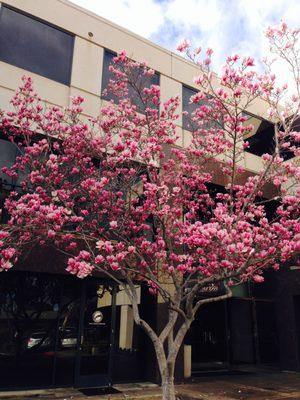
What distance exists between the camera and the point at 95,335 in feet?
36.4

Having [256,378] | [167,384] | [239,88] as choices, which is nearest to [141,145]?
[239,88]

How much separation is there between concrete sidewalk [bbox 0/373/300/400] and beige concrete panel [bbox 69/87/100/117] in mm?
8513

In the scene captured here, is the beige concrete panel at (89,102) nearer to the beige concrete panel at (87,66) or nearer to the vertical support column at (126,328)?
the beige concrete panel at (87,66)

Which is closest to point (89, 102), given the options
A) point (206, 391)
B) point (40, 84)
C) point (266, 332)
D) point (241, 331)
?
point (40, 84)

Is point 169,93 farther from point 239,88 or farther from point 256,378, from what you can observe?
point 256,378

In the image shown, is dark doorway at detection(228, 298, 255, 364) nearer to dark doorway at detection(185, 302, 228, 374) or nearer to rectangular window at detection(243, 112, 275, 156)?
dark doorway at detection(185, 302, 228, 374)

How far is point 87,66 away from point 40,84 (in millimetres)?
1955

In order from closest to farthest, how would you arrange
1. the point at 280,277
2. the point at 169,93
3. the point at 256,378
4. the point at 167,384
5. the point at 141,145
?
the point at 167,384
the point at 141,145
the point at 256,378
the point at 169,93
the point at 280,277

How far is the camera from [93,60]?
13.0 m

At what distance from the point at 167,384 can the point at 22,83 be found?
9491mm

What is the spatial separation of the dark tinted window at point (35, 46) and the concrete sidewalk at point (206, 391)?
31.2 ft

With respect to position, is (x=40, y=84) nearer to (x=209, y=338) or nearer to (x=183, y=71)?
(x=183, y=71)

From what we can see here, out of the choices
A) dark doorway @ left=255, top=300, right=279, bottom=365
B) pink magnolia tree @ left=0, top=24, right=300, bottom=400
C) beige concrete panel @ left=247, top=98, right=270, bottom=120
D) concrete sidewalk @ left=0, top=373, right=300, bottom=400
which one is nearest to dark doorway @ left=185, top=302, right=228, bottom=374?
concrete sidewalk @ left=0, top=373, right=300, bottom=400

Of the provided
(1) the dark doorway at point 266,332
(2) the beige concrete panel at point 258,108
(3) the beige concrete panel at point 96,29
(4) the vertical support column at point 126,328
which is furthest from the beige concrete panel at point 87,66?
(1) the dark doorway at point 266,332
